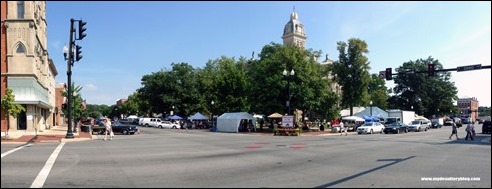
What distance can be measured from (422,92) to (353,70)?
40764 mm

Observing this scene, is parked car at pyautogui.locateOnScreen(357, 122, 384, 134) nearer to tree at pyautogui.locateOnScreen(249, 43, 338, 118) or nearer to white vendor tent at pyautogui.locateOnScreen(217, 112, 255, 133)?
tree at pyautogui.locateOnScreen(249, 43, 338, 118)

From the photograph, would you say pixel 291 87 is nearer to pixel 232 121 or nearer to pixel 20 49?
pixel 232 121

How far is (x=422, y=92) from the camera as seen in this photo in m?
97.2

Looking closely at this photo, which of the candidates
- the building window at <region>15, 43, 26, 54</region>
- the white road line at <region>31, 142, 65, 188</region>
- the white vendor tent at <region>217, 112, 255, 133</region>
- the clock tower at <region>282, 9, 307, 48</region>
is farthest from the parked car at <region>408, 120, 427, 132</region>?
the clock tower at <region>282, 9, 307, 48</region>

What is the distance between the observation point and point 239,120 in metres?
48.2

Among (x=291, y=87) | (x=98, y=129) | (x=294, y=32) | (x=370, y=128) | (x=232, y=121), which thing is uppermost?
(x=294, y=32)

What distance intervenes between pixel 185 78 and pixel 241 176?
292 ft

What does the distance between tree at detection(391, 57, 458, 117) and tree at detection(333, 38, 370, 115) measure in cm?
2668

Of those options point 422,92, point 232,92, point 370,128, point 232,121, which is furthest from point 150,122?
point 422,92

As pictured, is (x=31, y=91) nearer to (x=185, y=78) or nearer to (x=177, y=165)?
(x=177, y=165)

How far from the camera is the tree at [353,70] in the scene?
64.0 meters

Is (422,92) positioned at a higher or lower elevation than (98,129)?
higher

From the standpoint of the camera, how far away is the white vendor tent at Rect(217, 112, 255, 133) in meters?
48.3

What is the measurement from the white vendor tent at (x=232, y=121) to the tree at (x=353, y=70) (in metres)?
22.3
